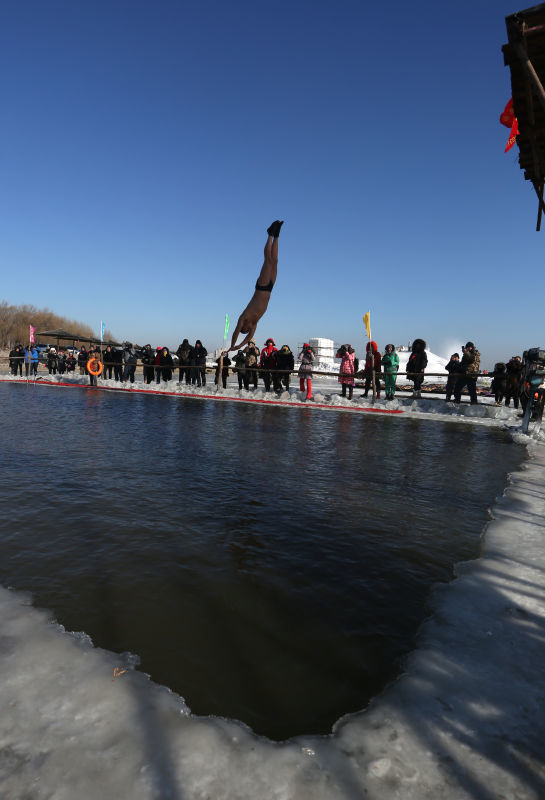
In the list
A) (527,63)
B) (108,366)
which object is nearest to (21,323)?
(108,366)

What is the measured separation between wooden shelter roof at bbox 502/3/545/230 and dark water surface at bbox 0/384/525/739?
4455mm

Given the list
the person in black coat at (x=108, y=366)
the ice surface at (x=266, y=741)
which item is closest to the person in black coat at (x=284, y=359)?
the person in black coat at (x=108, y=366)

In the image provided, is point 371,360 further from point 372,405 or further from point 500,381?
point 500,381

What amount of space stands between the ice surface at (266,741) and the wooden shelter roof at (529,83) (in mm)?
5533

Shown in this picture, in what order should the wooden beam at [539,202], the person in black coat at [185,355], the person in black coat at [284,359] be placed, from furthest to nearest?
the person in black coat at [185,355] → the person in black coat at [284,359] → the wooden beam at [539,202]

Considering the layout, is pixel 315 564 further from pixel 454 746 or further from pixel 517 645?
pixel 454 746

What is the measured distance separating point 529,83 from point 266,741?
23.1ft

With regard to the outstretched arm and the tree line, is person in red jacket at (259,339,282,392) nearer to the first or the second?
the outstretched arm

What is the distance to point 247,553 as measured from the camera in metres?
2.89

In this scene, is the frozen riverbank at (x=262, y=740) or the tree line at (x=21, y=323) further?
the tree line at (x=21, y=323)

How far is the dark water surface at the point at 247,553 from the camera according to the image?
1.82 m

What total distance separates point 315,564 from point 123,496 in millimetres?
1919

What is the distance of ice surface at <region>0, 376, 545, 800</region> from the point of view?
1290 mm

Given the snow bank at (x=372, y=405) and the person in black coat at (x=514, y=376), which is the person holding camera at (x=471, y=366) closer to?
the snow bank at (x=372, y=405)
